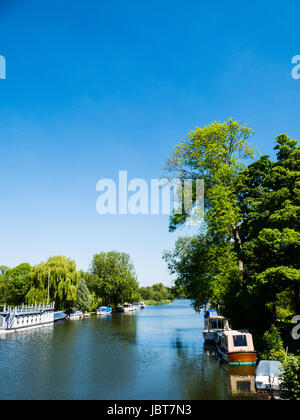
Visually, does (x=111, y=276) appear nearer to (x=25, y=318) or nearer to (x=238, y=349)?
(x=25, y=318)

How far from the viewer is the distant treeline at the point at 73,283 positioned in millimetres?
69181

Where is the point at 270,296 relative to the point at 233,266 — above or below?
below

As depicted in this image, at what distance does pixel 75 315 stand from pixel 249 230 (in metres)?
56.0

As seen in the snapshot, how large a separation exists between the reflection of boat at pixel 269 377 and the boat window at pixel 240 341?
8004 mm

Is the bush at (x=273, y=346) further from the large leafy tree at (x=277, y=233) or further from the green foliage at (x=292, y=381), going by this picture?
the green foliage at (x=292, y=381)

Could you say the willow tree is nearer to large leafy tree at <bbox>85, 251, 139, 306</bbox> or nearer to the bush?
large leafy tree at <bbox>85, 251, 139, 306</bbox>

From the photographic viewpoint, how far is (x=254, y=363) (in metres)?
24.7

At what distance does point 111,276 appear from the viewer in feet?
318

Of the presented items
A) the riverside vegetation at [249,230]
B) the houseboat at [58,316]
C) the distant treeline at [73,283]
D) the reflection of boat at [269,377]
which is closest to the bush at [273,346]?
the riverside vegetation at [249,230]

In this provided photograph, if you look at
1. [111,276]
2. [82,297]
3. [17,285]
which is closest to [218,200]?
[82,297]

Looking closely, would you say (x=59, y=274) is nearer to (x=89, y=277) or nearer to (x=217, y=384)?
(x=89, y=277)
